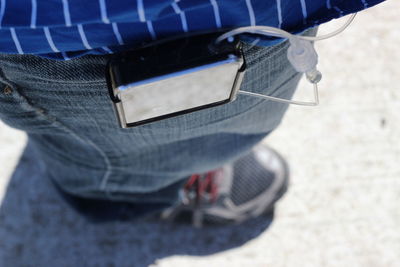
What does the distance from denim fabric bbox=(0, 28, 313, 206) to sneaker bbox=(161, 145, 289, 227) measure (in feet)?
0.38

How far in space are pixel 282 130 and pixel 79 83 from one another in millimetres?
862

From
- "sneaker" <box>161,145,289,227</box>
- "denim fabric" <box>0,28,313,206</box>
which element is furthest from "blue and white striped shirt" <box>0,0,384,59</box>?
"sneaker" <box>161,145,289,227</box>

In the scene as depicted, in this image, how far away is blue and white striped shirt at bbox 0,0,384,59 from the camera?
0.43m

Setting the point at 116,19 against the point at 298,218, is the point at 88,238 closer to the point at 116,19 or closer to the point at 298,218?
the point at 298,218

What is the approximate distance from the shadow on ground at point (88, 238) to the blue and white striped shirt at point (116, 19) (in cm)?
78

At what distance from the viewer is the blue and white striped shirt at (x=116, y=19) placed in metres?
0.43

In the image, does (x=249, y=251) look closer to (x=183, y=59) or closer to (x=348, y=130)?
(x=348, y=130)

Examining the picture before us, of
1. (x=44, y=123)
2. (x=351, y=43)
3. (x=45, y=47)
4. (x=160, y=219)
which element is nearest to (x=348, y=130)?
(x=351, y=43)

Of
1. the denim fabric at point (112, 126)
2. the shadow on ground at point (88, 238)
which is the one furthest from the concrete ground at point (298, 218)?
the denim fabric at point (112, 126)

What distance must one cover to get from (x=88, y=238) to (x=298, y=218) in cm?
55

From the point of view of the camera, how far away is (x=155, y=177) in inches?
37.1

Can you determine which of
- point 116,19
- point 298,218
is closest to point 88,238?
point 298,218

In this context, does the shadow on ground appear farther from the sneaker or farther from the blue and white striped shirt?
the blue and white striped shirt

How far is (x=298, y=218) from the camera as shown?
1.22 m
